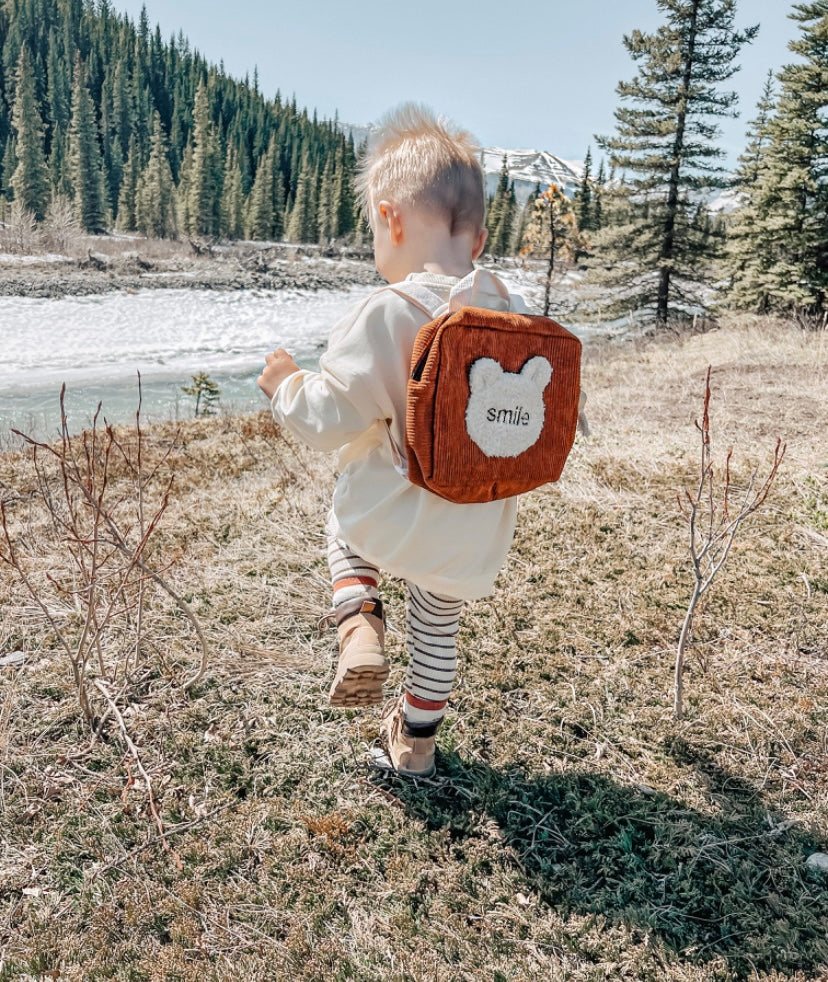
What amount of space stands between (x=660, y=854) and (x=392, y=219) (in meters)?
1.95

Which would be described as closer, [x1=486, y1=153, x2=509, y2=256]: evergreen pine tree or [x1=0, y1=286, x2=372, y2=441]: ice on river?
[x1=0, y1=286, x2=372, y2=441]: ice on river

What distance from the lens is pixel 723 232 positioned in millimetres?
18891

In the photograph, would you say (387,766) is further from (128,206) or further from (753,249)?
(128,206)

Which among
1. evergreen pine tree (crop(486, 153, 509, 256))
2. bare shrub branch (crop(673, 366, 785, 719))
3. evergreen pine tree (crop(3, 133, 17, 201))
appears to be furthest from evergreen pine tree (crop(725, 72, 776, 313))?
evergreen pine tree (crop(3, 133, 17, 201))

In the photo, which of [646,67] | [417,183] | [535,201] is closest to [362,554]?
[417,183]

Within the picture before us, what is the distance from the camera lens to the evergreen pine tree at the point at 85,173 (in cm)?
5350

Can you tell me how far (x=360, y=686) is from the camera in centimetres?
176

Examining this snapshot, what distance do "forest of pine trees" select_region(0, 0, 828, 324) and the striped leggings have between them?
15.9 meters

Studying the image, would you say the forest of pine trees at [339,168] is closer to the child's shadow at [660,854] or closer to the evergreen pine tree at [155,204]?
the evergreen pine tree at [155,204]

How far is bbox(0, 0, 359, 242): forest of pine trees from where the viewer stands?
180ft

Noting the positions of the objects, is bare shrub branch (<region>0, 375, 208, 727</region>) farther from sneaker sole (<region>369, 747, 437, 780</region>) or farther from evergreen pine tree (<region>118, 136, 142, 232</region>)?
evergreen pine tree (<region>118, 136, 142, 232</region>)

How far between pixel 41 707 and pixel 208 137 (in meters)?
66.8

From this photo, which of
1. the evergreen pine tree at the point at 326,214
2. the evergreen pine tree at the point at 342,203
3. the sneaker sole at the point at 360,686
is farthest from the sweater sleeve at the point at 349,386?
the evergreen pine tree at the point at 326,214

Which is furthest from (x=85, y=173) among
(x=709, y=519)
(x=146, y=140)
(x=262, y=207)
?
(x=709, y=519)
